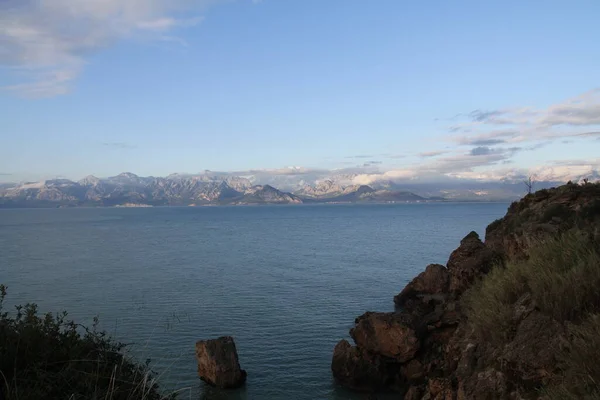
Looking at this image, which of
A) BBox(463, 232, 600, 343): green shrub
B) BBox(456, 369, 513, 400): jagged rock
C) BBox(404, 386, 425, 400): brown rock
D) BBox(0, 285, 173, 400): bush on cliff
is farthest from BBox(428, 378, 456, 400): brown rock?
BBox(0, 285, 173, 400): bush on cliff

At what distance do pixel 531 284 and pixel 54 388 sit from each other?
10.6 metres

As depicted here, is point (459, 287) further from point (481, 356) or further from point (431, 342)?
point (481, 356)

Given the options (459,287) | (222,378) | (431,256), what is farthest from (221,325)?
(431,256)

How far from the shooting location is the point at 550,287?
10648mm

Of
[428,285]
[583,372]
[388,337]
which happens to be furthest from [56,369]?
[428,285]

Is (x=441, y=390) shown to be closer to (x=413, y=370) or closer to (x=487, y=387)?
(x=487, y=387)

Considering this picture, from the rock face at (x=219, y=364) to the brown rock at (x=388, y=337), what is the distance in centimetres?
694

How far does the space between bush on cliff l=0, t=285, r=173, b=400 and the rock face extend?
15.3 meters

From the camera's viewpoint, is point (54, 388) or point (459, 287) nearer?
point (54, 388)

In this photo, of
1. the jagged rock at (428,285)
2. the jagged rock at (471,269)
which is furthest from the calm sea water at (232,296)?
the jagged rock at (471,269)

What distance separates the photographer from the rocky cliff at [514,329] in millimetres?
8594

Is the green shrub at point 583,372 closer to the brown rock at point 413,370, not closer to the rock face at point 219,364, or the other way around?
the brown rock at point 413,370

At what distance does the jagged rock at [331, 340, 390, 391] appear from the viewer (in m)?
23.4

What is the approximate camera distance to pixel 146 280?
51.7m
